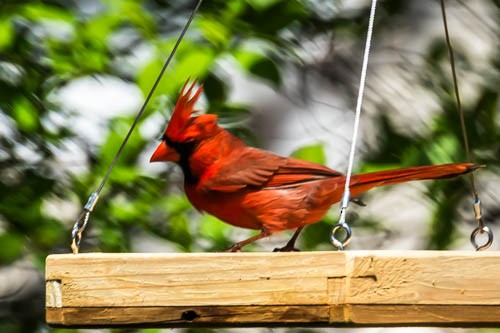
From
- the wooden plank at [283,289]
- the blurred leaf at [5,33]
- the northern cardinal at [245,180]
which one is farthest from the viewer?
the blurred leaf at [5,33]

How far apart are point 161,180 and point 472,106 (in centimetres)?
97

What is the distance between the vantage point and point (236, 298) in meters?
Result: 1.73

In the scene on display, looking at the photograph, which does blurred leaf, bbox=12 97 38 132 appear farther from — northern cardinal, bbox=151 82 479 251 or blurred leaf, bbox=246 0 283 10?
northern cardinal, bbox=151 82 479 251

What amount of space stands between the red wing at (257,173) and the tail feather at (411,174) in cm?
11

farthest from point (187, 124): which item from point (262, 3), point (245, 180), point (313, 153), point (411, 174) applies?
point (262, 3)

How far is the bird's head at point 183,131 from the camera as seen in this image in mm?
2123

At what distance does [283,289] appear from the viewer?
1722mm

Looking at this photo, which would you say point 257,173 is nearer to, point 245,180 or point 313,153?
point 245,180

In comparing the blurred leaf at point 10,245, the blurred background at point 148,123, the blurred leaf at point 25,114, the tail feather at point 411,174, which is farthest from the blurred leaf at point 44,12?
the tail feather at point 411,174

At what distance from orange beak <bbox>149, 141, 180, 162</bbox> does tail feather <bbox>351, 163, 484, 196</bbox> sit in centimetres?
36

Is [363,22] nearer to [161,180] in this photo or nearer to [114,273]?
[161,180]

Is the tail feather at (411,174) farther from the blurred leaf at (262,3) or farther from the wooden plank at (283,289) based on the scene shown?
the blurred leaf at (262,3)

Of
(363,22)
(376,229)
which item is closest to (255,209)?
(376,229)

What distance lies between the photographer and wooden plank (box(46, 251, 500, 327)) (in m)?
1.70
